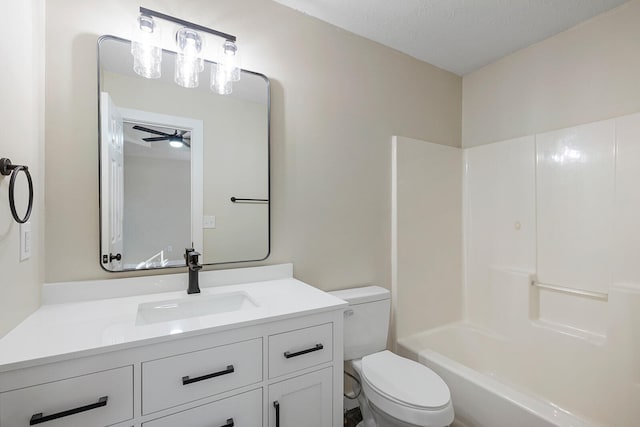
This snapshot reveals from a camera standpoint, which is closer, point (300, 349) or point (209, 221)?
point (300, 349)

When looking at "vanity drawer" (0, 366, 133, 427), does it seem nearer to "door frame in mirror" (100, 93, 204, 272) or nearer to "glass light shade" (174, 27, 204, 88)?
"door frame in mirror" (100, 93, 204, 272)

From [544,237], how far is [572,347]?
67 centimetres

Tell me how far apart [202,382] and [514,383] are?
2020 mm

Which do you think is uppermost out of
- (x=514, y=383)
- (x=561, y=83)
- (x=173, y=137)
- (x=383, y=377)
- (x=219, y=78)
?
(x=561, y=83)

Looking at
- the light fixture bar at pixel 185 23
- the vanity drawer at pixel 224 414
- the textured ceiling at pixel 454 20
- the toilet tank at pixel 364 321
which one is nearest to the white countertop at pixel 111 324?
the vanity drawer at pixel 224 414

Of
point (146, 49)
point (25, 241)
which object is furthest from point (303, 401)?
point (146, 49)

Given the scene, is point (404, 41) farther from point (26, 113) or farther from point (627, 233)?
point (26, 113)

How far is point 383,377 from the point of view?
144 centimetres

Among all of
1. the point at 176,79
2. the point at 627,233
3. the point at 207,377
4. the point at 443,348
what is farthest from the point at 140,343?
the point at 627,233

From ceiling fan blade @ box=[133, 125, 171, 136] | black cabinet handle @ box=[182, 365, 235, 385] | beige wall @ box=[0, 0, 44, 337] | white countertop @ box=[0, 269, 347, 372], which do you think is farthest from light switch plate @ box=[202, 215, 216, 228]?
black cabinet handle @ box=[182, 365, 235, 385]

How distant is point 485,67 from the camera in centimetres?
231

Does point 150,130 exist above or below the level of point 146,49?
below

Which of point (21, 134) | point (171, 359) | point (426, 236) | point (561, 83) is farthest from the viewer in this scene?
point (426, 236)

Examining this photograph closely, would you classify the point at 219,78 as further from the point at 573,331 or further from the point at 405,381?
the point at 573,331
